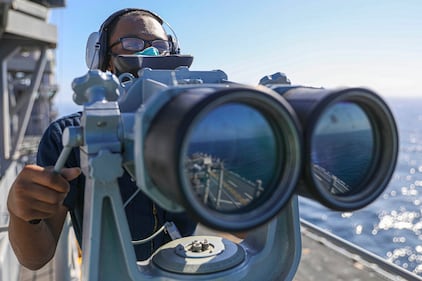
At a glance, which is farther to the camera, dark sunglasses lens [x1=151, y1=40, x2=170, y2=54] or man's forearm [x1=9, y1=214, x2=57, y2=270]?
dark sunglasses lens [x1=151, y1=40, x2=170, y2=54]

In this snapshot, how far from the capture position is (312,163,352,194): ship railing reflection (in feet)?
3.30

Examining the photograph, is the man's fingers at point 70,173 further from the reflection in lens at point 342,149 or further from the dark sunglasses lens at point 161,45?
the dark sunglasses lens at point 161,45

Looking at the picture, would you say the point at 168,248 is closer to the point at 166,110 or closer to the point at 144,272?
the point at 144,272

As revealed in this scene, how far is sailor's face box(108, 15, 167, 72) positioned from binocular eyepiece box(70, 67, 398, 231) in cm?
84

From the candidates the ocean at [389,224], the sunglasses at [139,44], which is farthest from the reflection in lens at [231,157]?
the ocean at [389,224]

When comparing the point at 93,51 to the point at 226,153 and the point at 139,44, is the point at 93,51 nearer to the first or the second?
the point at 139,44

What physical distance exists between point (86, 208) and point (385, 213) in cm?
2008

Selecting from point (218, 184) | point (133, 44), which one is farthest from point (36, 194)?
point (133, 44)

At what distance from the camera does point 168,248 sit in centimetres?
130

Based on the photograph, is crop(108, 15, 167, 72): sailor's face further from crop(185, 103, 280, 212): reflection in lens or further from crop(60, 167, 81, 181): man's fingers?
crop(185, 103, 280, 212): reflection in lens

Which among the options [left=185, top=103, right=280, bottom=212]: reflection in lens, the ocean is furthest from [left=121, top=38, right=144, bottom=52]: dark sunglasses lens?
the ocean

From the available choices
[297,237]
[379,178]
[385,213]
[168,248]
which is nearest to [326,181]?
[379,178]

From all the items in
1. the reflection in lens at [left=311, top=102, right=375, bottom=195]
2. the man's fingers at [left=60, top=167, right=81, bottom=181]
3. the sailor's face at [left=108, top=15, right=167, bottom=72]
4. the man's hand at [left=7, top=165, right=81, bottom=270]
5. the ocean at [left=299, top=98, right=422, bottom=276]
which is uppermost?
the sailor's face at [left=108, top=15, right=167, bottom=72]

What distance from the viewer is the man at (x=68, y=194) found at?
1.16 m
